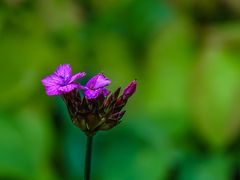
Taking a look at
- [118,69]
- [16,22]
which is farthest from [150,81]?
[16,22]

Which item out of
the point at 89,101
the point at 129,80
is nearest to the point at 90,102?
the point at 89,101

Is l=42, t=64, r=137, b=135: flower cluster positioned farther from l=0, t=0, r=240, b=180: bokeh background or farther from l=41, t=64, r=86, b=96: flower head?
l=0, t=0, r=240, b=180: bokeh background

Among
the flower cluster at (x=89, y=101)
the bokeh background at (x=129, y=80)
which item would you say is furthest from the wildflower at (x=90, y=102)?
the bokeh background at (x=129, y=80)

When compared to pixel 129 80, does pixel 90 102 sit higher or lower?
lower

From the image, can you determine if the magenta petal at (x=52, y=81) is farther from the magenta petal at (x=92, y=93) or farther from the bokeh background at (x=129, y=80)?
the bokeh background at (x=129, y=80)

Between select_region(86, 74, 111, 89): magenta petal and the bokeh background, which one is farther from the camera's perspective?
the bokeh background

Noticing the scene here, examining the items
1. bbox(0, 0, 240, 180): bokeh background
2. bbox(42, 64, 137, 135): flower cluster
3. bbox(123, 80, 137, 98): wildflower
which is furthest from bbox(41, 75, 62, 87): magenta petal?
bbox(0, 0, 240, 180): bokeh background

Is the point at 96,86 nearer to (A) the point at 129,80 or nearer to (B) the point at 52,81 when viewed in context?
(B) the point at 52,81
